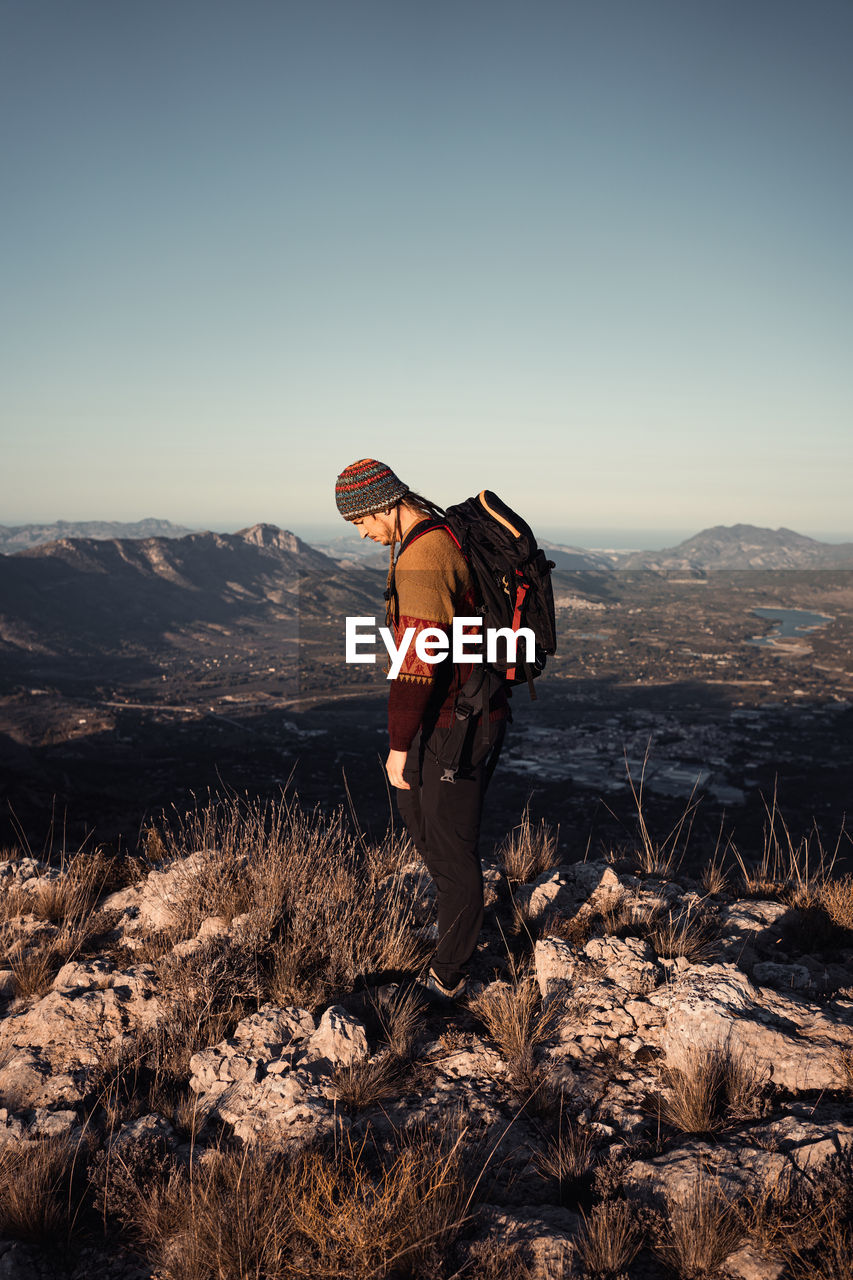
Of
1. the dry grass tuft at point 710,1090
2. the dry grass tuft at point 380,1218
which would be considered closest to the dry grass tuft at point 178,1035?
the dry grass tuft at point 380,1218

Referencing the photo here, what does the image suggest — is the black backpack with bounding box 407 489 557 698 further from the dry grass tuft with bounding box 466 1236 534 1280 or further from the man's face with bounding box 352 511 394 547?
the dry grass tuft with bounding box 466 1236 534 1280

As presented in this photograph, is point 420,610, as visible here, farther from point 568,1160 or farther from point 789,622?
point 789,622

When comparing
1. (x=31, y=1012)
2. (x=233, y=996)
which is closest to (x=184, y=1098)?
(x=233, y=996)

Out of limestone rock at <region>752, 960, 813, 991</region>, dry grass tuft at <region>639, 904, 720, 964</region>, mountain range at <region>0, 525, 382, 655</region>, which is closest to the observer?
limestone rock at <region>752, 960, 813, 991</region>

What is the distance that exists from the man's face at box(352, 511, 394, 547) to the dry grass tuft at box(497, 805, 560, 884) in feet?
7.64

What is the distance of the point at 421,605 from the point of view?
2299mm

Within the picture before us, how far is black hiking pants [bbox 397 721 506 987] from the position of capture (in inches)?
99.1

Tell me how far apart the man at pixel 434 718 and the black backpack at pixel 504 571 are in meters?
0.07

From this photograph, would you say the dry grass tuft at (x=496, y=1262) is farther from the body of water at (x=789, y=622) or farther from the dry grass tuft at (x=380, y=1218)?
the body of water at (x=789, y=622)

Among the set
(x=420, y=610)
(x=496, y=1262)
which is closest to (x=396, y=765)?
(x=420, y=610)

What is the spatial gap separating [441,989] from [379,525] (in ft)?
6.38

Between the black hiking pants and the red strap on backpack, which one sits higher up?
the red strap on backpack

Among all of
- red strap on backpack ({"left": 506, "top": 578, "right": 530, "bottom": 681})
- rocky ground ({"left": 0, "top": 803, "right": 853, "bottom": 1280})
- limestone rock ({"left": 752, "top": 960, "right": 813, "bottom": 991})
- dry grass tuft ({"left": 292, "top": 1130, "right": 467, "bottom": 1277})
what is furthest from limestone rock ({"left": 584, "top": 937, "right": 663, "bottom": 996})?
red strap on backpack ({"left": 506, "top": 578, "right": 530, "bottom": 681})

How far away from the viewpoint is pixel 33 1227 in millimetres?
1679
